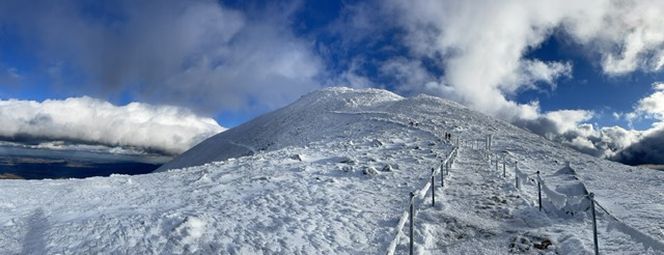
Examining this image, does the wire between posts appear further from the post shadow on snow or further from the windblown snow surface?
the post shadow on snow

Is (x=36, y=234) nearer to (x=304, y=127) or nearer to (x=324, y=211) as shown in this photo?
(x=324, y=211)

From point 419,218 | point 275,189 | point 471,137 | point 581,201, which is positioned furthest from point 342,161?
point 471,137

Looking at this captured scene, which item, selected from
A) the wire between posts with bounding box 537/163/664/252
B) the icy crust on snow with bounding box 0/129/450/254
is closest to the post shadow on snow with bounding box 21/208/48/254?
the icy crust on snow with bounding box 0/129/450/254

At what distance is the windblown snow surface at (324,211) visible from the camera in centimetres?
1101

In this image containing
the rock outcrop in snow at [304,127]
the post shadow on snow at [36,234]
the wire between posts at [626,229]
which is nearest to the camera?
the wire between posts at [626,229]

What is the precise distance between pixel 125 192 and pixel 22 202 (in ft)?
14.4

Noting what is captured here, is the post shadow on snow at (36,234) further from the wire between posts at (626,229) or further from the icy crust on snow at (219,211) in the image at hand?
the wire between posts at (626,229)

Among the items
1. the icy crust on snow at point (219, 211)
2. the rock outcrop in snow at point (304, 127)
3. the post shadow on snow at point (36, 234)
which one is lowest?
the post shadow on snow at point (36, 234)

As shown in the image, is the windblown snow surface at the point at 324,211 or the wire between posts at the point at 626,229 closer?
the wire between posts at the point at 626,229

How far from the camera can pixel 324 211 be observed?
14.1 metres

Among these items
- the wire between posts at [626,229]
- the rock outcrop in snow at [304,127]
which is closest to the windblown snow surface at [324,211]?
the wire between posts at [626,229]

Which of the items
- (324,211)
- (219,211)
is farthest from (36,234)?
(324,211)

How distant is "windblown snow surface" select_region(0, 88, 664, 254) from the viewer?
1101cm

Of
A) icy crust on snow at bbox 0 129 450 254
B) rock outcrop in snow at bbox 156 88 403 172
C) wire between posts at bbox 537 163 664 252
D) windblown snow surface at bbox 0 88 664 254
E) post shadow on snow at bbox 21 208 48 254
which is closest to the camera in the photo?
wire between posts at bbox 537 163 664 252
